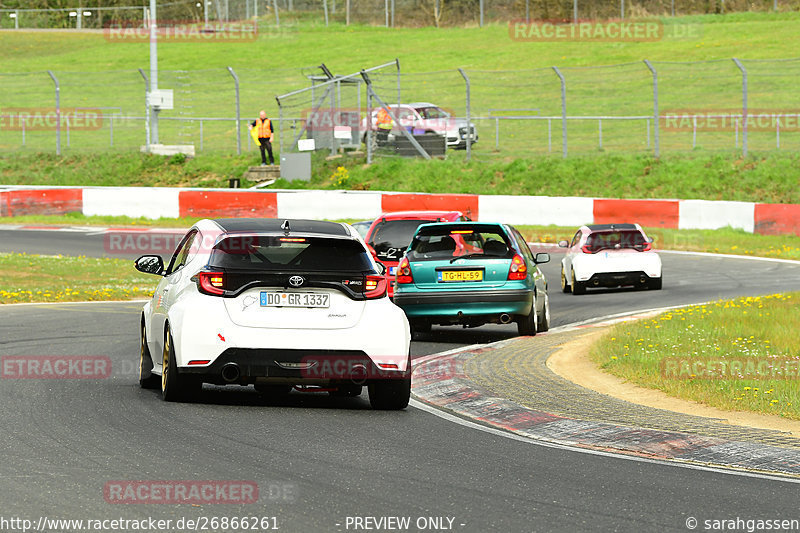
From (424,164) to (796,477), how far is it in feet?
106

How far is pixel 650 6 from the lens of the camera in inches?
2734

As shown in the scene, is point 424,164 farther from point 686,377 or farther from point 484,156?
point 686,377

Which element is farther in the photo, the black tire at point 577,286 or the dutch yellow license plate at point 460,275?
the black tire at point 577,286

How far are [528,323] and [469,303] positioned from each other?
856 millimetres

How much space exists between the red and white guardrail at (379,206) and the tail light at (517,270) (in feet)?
54.8

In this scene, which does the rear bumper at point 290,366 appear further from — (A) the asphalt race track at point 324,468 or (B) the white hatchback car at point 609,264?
(B) the white hatchback car at point 609,264

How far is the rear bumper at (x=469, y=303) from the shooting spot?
1556 cm

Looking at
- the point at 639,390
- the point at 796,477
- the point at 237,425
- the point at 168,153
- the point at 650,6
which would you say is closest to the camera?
the point at 796,477

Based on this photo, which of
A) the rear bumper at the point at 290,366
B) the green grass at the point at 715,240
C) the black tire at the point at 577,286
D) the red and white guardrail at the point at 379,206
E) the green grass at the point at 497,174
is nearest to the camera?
the rear bumper at the point at 290,366

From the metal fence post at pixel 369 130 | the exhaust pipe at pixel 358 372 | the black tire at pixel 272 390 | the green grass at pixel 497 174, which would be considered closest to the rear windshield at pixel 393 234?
the black tire at pixel 272 390

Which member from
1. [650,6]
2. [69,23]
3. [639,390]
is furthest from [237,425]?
[69,23]

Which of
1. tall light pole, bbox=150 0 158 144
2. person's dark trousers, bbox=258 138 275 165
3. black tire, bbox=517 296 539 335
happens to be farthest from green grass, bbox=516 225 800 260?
tall light pole, bbox=150 0 158 144

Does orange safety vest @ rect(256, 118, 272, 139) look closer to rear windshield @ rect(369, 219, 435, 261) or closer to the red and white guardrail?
the red and white guardrail

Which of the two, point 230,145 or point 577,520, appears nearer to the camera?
point 577,520
